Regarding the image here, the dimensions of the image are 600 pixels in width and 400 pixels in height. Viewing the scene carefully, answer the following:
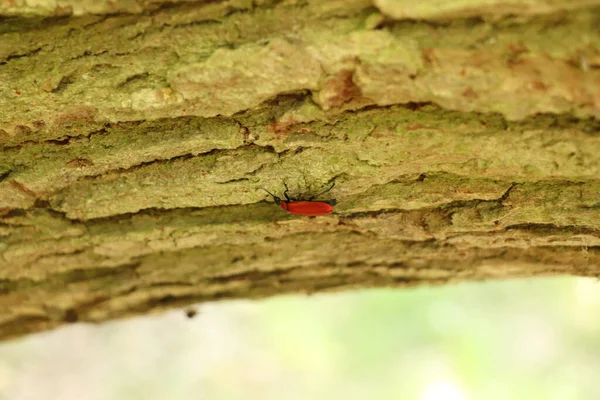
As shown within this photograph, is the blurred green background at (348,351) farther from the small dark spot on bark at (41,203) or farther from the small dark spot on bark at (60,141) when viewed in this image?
the small dark spot on bark at (60,141)

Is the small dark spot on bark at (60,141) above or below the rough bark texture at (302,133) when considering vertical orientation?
above

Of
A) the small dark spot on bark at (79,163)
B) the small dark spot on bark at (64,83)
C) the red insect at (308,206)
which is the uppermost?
the small dark spot on bark at (64,83)

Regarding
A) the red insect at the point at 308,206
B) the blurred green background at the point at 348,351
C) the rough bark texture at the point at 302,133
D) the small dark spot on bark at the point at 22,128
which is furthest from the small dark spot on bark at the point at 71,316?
the blurred green background at the point at 348,351

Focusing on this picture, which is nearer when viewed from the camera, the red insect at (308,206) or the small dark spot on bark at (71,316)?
Result: the red insect at (308,206)

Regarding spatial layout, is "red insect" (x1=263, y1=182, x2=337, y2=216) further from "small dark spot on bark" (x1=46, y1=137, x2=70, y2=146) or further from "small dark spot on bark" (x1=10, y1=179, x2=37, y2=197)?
"small dark spot on bark" (x1=10, y1=179, x2=37, y2=197)

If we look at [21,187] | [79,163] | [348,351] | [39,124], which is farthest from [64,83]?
[348,351]

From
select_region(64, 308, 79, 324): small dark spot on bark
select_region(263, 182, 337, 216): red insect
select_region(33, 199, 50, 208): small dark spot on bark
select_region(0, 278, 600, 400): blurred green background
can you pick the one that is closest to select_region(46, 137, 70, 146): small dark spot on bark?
select_region(33, 199, 50, 208): small dark spot on bark

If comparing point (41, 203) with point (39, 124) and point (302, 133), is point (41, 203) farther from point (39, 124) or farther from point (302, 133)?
point (302, 133)
